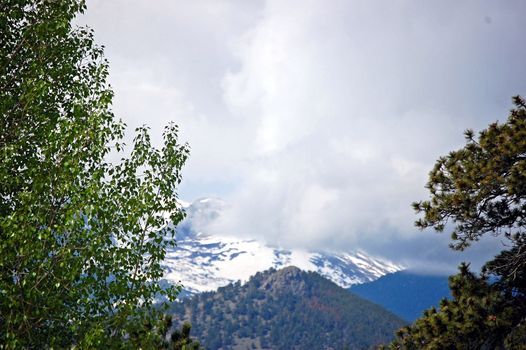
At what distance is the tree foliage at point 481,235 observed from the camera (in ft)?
77.8

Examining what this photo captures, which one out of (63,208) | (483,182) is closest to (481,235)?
(483,182)

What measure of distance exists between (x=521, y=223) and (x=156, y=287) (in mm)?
16413

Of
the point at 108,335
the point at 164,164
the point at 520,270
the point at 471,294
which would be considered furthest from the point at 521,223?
the point at 108,335

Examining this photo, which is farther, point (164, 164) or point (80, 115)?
point (164, 164)

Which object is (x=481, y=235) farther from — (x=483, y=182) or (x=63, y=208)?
(x=63, y=208)

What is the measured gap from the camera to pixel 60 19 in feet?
71.6

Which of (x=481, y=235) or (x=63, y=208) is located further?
(x=481, y=235)

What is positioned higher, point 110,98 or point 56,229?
point 110,98

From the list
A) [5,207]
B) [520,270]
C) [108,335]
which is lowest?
[108,335]

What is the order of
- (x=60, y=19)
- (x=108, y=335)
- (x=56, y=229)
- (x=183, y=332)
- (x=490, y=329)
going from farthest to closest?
(x=183, y=332)
(x=490, y=329)
(x=60, y=19)
(x=108, y=335)
(x=56, y=229)

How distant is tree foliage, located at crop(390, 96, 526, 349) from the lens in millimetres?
23703

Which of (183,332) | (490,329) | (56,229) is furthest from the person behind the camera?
(183,332)

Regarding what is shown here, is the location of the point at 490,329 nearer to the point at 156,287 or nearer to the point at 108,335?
the point at 156,287

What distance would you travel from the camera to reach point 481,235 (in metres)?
25.3
